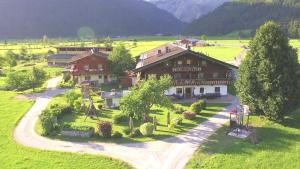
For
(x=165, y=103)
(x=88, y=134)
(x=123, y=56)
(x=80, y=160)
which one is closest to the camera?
(x=80, y=160)

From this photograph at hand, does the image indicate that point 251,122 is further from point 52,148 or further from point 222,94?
point 52,148

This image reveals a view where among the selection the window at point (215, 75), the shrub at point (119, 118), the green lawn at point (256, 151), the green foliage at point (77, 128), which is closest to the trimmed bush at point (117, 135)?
the green foliage at point (77, 128)

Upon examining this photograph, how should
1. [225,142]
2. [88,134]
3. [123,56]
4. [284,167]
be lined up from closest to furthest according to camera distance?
[284,167], [225,142], [88,134], [123,56]

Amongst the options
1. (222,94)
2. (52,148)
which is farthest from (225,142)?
(222,94)

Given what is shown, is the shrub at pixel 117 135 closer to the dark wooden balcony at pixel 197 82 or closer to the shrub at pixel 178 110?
the shrub at pixel 178 110

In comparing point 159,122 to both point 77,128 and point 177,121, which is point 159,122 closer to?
point 177,121

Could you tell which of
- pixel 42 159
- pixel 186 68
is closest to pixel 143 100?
pixel 42 159

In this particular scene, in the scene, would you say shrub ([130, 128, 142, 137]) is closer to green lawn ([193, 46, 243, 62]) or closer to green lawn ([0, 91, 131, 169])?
green lawn ([0, 91, 131, 169])
